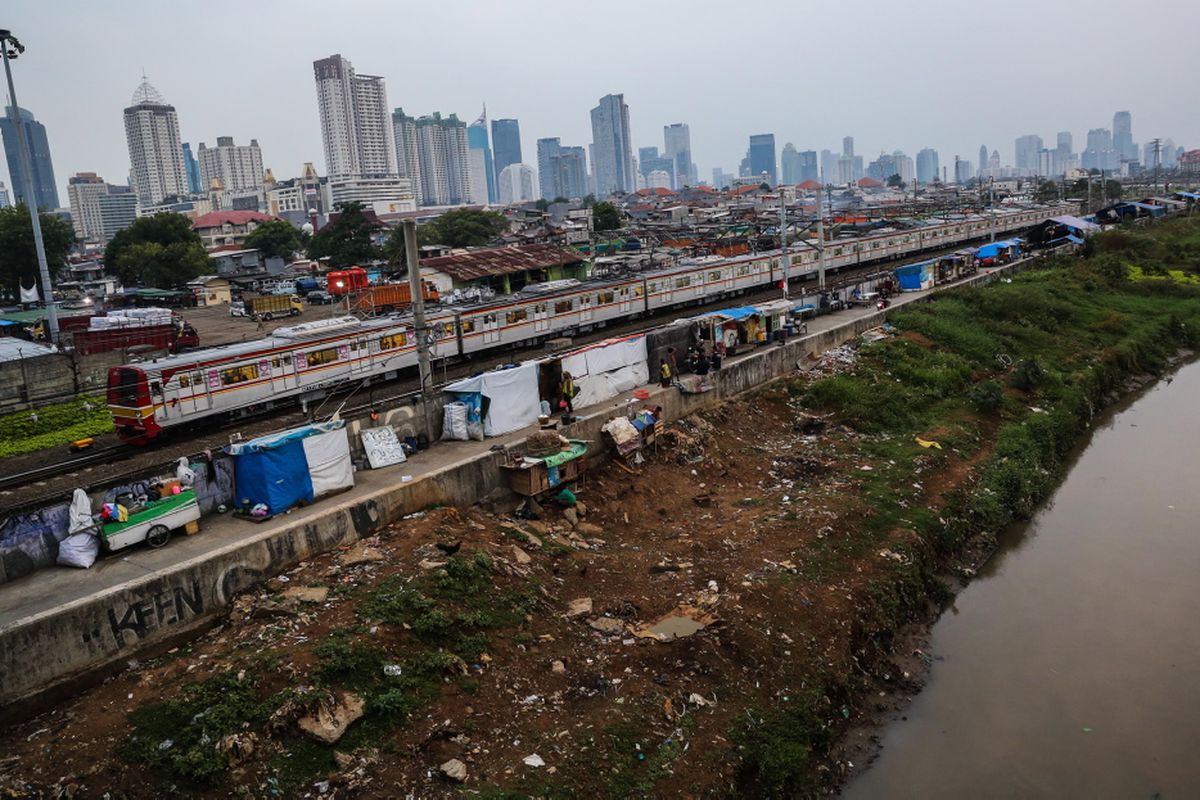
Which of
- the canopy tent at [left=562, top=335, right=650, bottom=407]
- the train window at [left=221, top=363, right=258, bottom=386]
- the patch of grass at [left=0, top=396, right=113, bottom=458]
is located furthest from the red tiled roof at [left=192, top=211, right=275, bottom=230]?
the canopy tent at [left=562, top=335, right=650, bottom=407]

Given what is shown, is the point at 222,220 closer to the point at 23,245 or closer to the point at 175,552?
the point at 23,245

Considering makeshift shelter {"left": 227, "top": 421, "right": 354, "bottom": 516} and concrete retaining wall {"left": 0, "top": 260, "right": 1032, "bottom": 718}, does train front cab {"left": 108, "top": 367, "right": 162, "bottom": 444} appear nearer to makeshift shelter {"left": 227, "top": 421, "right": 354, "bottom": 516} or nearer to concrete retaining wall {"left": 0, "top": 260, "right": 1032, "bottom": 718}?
makeshift shelter {"left": 227, "top": 421, "right": 354, "bottom": 516}

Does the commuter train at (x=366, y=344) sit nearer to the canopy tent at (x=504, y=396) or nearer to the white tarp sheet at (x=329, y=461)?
the canopy tent at (x=504, y=396)

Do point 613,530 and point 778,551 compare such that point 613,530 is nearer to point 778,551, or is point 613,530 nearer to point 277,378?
point 778,551

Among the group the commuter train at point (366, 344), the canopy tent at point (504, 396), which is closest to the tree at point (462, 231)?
the commuter train at point (366, 344)

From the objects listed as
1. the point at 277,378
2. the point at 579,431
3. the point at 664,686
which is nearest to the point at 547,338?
the point at 277,378
